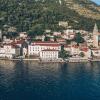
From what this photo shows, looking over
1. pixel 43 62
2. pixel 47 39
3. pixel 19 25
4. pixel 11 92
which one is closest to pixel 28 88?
pixel 11 92

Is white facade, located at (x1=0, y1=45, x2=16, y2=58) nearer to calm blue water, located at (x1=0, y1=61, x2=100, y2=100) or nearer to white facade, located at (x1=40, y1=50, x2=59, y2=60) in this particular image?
white facade, located at (x1=40, y1=50, x2=59, y2=60)

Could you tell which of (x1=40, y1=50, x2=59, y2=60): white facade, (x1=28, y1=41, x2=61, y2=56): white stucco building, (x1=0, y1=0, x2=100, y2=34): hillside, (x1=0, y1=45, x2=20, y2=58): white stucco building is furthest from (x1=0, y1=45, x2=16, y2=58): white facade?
(x1=0, y1=0, x2=100, y2=34): hillside

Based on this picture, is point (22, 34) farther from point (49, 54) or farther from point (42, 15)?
point (49, 54)

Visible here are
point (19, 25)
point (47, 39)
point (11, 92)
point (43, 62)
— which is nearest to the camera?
point (11, 92)

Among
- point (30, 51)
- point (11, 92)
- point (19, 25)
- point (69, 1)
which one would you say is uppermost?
point (69, 1)

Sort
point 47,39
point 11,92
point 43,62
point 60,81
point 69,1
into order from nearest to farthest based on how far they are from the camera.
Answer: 1. point 11,92
2. point 60,81
3. point 43,62
4. point 47,39
5. point 69,1

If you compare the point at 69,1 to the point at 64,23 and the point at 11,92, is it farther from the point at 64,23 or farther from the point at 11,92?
the point at 11,92
